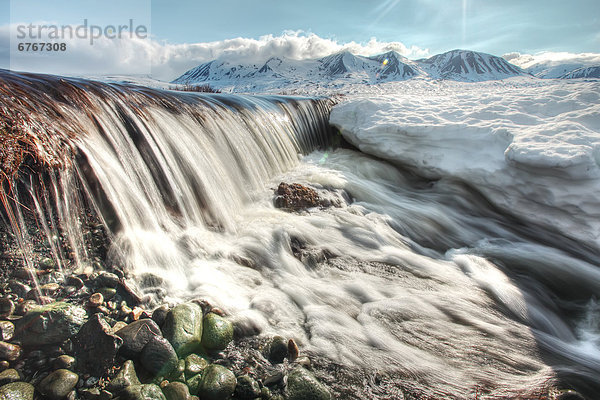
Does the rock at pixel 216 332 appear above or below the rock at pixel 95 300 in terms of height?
below

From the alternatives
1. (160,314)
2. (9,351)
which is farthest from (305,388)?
(9,351)

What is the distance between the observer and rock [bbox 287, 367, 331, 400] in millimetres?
1983

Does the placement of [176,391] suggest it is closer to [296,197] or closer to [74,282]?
[74,282]

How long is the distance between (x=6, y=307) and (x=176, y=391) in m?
1.42

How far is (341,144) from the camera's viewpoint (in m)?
10.1

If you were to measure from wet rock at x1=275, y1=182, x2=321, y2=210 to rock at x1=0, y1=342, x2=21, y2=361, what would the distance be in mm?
3779

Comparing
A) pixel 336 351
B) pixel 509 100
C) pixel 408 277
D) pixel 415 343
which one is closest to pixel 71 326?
pixel 336 351

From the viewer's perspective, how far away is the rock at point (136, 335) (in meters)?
2.07

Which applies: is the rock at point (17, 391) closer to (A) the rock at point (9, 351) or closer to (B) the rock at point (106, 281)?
(A) the rock at point (9, 351)

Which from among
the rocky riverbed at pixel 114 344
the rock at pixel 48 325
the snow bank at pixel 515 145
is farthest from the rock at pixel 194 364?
the snow bank at pixel 515 145

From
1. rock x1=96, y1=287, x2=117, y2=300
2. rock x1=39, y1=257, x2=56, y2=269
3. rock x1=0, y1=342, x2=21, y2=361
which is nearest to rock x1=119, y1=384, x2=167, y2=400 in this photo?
rock x1=0, y1=342, x2=21, y2=361

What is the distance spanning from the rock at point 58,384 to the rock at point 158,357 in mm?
393

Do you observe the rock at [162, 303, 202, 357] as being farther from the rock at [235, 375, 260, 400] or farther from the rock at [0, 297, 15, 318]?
the rock at [0, 297, 15, 318]

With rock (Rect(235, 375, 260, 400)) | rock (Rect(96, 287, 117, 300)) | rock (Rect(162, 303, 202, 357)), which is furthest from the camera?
rock (Rect(96, 287, 117, 300))
